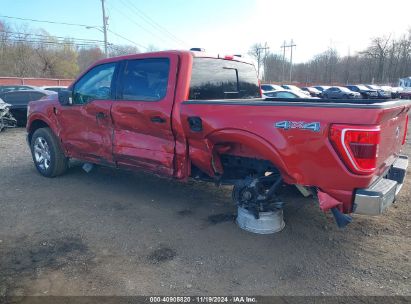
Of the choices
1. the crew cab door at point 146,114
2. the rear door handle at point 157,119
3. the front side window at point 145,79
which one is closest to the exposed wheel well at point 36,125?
the crew cab door at point 146,114

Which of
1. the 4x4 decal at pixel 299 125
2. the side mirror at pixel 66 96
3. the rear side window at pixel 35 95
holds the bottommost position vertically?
the rear side window at pixel 35 95

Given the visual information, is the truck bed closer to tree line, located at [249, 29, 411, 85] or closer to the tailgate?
the tailgate

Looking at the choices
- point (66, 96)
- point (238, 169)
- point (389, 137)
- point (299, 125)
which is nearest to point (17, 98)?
point (66, 96)

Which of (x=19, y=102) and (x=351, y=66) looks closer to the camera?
(x=19, y=102)

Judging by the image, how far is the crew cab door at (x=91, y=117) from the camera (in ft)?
15.5

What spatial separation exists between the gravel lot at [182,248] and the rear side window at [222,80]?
1.52m

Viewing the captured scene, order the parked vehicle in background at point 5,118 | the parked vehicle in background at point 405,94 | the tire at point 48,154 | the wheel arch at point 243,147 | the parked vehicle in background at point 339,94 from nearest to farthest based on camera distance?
1. the wheel arch at point 243,147
2. the tire at point 48,154
3. the parked vehicle in background at point 5,118
4. the parked vehicle in background at point 339,94
5. the parked vehicle in background at point 405,94

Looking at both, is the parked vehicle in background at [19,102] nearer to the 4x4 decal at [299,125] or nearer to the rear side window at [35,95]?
the rear side window at [35,95]

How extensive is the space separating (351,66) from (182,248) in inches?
3522

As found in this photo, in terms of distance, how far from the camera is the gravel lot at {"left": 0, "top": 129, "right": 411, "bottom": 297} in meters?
2.93

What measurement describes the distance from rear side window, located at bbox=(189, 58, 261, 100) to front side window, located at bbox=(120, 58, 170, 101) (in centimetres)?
36

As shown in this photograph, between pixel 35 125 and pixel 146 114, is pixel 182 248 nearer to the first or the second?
pixel 146 114

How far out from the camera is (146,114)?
4.17 meters

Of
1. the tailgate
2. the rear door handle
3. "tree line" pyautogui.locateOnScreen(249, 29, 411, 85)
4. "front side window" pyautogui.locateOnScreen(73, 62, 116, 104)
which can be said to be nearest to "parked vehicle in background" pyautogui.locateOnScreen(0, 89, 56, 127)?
"front side window" pyautogui.locateOnScreen(73, 62, 116, 104)
